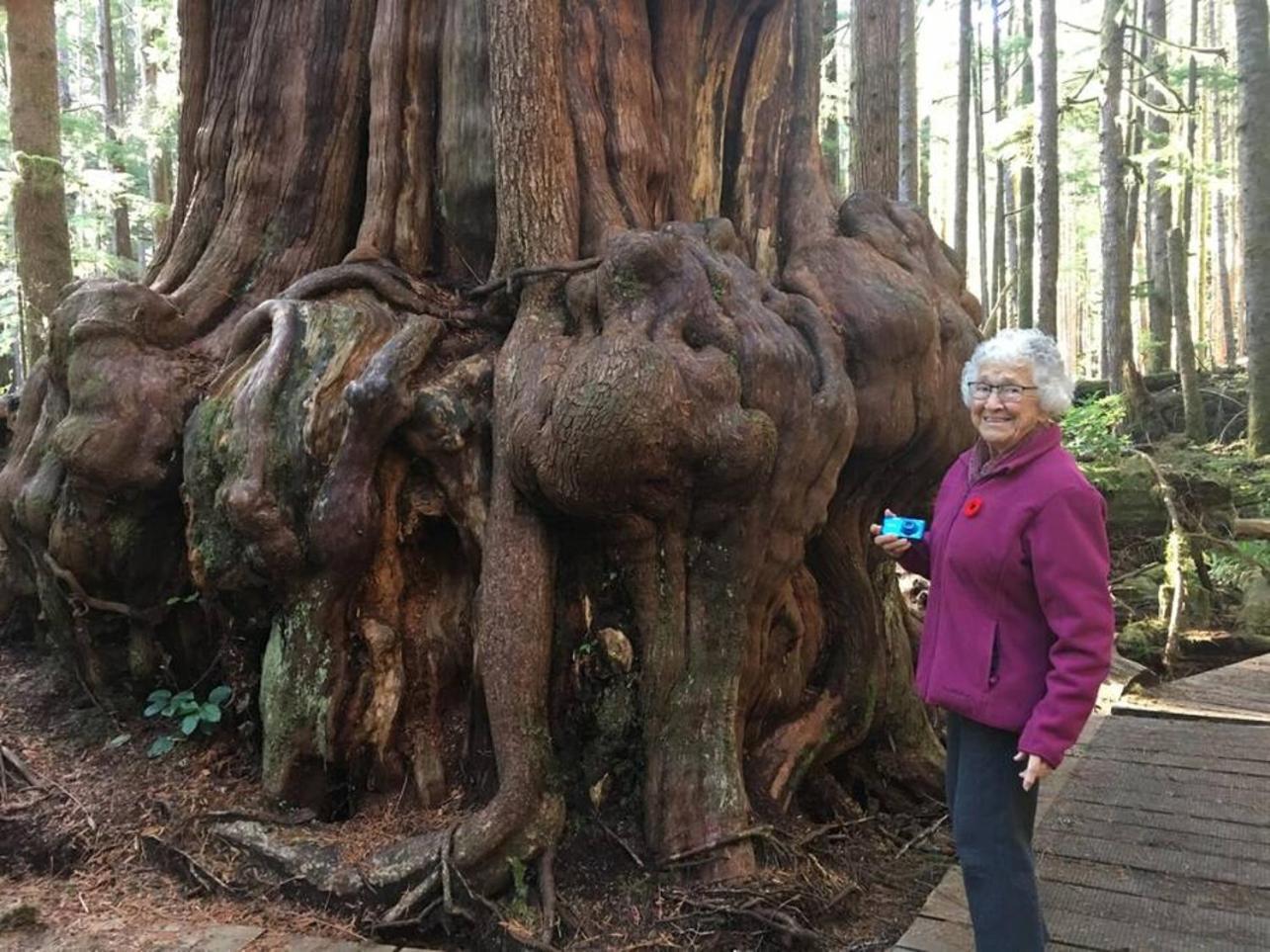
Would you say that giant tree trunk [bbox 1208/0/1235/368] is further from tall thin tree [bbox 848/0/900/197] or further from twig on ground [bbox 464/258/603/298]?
twig on ground [bbox 464/258/603/298]

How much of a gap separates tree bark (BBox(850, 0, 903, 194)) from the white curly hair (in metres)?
6.69

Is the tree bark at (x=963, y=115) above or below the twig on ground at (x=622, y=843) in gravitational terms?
above

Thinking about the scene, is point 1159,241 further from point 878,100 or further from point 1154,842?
point 1154,842

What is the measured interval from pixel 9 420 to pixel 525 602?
14.9 ft

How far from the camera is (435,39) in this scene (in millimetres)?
5008

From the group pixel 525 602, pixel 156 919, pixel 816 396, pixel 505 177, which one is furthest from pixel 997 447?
pixel 156 919

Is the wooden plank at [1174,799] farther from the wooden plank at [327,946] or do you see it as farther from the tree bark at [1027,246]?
the tree bark at [1027,246]

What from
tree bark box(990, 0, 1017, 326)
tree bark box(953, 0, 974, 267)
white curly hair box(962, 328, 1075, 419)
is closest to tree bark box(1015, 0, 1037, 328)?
tree bark box(953, 0, 974, 267)

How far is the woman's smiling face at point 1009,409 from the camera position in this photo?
2479mm

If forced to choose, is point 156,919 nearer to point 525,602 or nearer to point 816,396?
point 525,602

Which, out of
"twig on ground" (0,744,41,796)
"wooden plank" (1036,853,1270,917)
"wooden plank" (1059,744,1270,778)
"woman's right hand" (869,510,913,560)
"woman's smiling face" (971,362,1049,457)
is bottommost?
"wooden plank" (1059,744,1270,778)

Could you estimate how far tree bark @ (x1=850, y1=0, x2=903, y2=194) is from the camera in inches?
348

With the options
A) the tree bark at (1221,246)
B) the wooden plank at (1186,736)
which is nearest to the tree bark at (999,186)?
the tree bark at (1221,246)

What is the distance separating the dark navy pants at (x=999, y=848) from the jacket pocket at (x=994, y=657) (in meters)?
0.13
